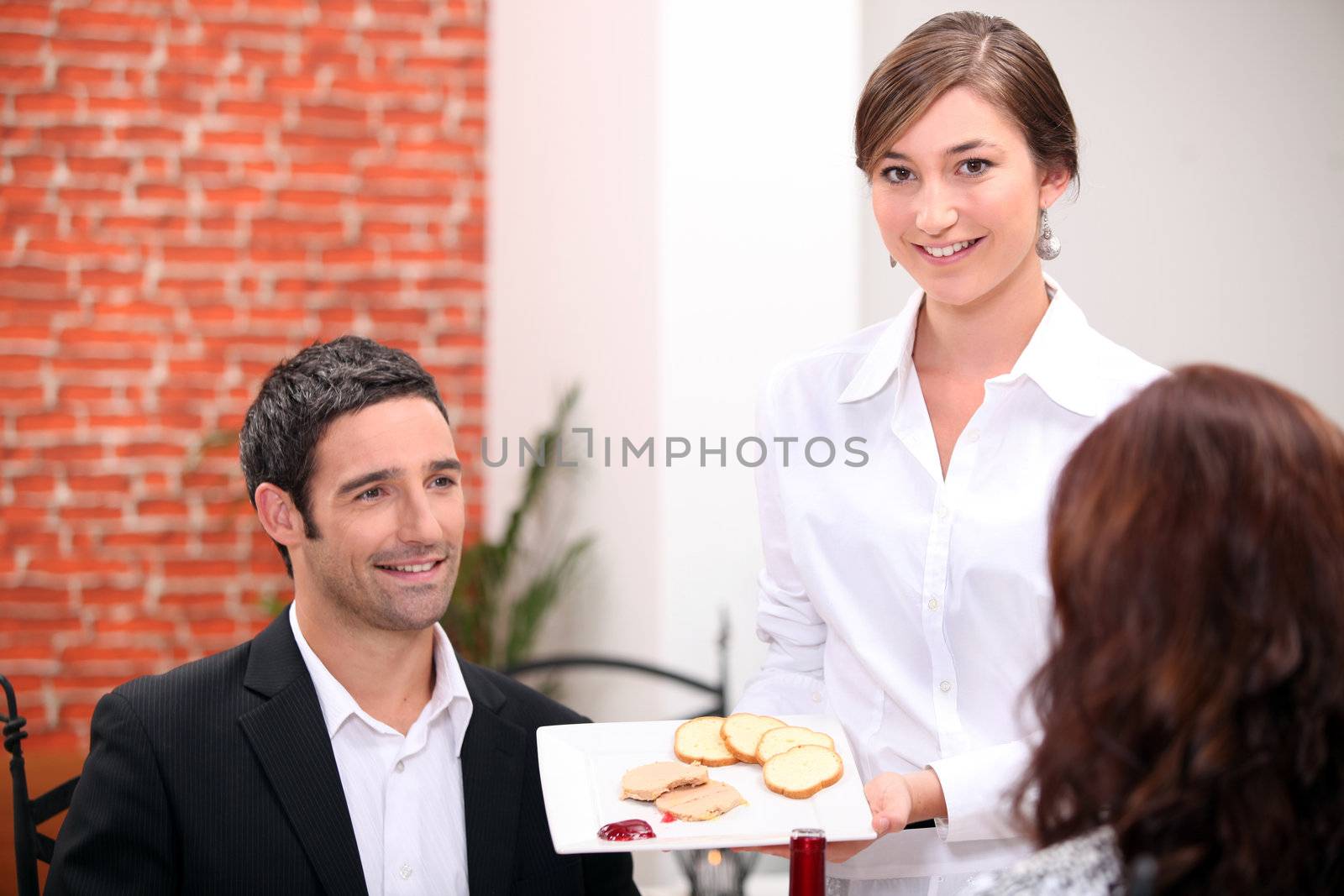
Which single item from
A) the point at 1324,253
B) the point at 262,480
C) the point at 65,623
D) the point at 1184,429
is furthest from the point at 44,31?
the point at 1184,429

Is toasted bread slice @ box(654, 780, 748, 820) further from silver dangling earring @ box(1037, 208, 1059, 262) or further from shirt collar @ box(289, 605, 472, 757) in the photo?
silver dangling earring @ box(1037, 208, 1059, 262)

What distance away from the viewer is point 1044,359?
5.29 feet

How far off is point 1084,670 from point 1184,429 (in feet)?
0.62

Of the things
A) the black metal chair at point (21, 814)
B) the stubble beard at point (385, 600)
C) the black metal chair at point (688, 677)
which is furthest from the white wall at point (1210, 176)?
the black metal chair at point (21, 814)

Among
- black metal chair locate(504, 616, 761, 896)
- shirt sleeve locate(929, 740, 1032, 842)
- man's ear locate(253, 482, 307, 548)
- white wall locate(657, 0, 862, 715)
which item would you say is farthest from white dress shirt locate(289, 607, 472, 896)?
white wall locate(657, 0, 862, 715)

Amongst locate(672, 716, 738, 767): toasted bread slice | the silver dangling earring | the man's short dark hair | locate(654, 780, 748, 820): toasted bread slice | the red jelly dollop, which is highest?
the silver dangling earring

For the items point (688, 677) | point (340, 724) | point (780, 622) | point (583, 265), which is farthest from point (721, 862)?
point (583, 265)

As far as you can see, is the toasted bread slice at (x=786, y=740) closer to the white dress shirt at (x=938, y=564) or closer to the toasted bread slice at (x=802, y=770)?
the toasted bread slice at (x=802, y=770)

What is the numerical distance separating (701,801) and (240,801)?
57cm

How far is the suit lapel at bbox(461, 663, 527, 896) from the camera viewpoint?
1.66 metres

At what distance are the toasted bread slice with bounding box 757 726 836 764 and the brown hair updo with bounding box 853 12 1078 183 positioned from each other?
69cm

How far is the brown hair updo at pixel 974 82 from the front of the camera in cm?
155

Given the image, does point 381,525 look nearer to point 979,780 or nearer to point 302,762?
point 302,762

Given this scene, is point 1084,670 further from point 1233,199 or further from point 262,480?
point 1233,199
